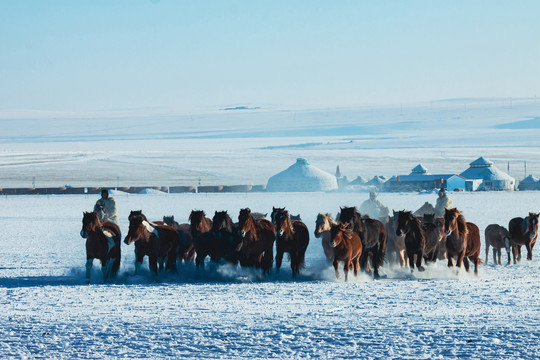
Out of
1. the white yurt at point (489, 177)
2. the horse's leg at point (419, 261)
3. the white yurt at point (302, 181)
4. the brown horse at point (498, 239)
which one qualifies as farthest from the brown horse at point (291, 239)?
the white yurt at point (489, 177)

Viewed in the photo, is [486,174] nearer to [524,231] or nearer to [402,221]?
[524,231]

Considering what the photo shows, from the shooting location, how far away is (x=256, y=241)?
42.5 feet

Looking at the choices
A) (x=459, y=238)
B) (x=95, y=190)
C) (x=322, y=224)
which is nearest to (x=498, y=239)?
(x=459, y=238)

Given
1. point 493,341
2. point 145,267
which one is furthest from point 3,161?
point 493,341

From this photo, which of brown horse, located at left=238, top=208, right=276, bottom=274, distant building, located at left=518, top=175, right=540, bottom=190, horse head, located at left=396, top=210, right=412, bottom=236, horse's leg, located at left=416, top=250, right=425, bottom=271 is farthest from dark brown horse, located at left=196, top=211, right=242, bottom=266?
distant building, located at left=518, top=175, right=540, bottom=190

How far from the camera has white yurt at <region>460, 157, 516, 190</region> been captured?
7588 centimetres

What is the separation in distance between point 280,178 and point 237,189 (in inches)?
204

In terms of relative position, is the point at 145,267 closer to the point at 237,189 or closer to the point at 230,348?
the point at 230,348

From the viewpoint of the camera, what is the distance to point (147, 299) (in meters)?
11.4

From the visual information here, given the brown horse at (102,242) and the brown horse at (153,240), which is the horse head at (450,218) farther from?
the brown horse at (102,242)

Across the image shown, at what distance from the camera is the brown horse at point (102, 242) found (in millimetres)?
12648

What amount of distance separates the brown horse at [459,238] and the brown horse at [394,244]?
1.10 metres

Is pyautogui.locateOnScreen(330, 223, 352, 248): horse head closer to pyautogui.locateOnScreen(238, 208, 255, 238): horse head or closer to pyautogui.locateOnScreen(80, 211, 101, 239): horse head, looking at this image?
pyautogui.locateOnScreen(238, 208, 255, 238): horse head

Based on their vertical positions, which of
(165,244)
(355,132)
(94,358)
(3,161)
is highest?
(355,132)
